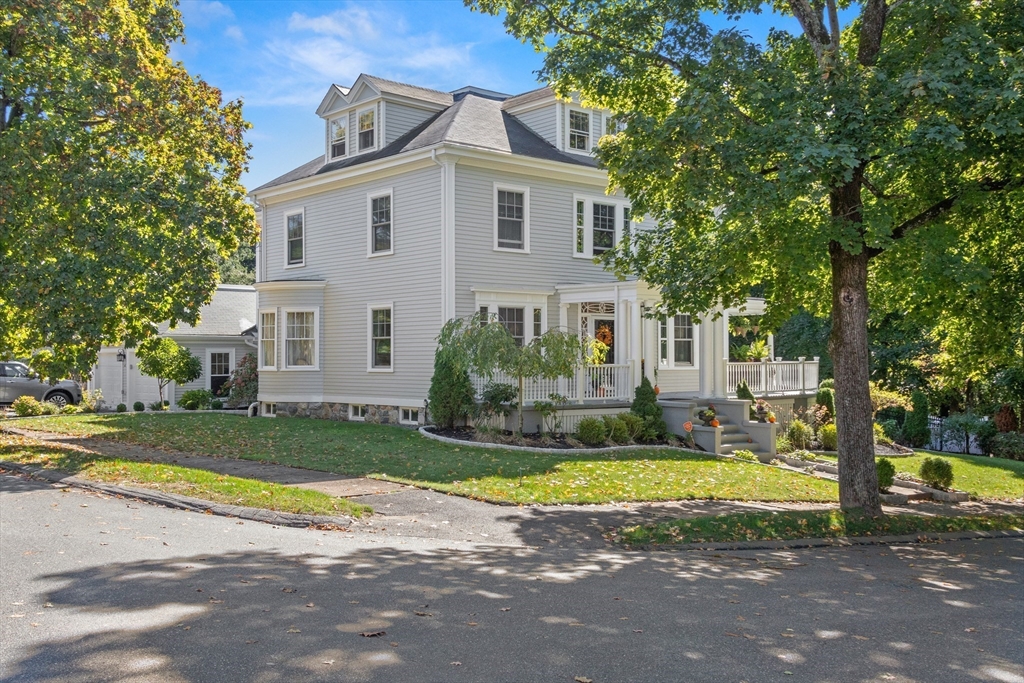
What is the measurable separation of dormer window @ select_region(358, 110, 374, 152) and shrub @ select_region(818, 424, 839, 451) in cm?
1466

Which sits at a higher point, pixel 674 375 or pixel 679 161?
pixel 679 161

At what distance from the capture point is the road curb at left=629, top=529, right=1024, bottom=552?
10.4 metres

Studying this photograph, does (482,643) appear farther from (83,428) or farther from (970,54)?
(83,428)

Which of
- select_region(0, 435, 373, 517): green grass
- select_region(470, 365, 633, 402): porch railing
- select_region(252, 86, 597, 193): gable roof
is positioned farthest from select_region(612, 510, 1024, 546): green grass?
select_region(252, 86, 597, 193): gable roof

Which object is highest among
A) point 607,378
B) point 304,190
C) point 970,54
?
point 304,190

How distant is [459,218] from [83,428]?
10.4 m

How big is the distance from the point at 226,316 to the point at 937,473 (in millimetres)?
27345

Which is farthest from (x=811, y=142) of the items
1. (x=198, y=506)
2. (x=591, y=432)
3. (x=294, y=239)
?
(x=294, y=239)

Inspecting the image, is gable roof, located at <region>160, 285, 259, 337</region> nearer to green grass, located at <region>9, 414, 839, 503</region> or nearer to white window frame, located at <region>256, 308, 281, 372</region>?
white window frame, located at <region>256, 308, 281, 372</region>

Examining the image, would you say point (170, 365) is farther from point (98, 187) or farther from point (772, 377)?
point (772, 377)

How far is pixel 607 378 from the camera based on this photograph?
22172 mm

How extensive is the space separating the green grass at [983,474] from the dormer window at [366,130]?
14.8 meters

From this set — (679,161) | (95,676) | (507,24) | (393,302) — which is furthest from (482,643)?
(393,302)

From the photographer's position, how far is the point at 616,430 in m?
20.1
